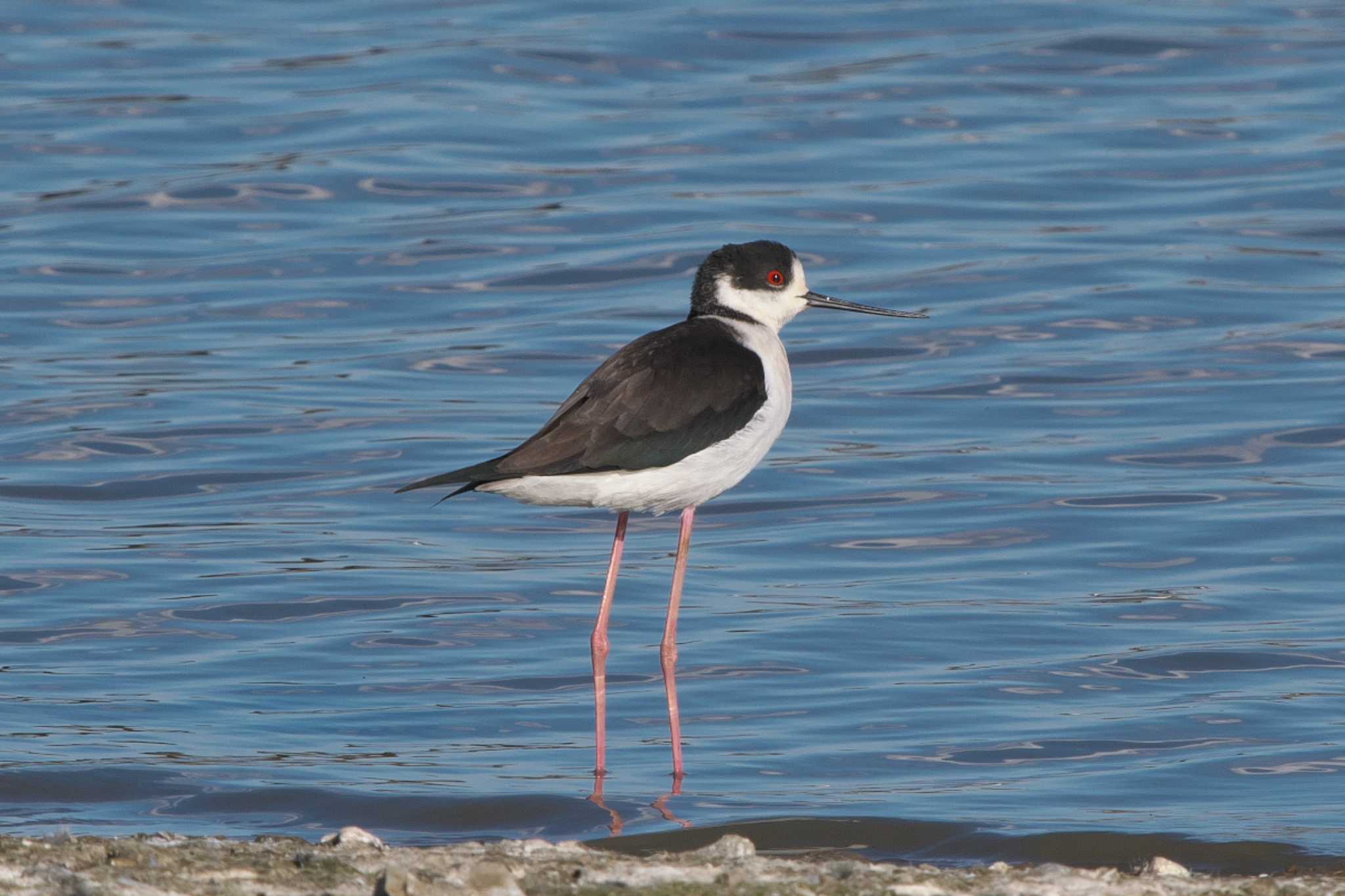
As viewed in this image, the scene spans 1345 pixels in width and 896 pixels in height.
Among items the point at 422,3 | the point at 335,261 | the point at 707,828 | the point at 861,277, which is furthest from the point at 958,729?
the point at 422,3

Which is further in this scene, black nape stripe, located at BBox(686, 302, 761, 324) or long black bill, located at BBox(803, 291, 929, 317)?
long black bill, located at BBox(803, 291, 929, 317)

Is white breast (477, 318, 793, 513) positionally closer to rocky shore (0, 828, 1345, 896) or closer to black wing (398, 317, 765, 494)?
black wing (398, 317, 765, 494)

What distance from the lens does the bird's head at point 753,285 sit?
9.70 metres

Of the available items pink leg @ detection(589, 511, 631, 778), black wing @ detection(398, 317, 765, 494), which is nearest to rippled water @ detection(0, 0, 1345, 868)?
pink leg @ detection(589, 511, 631, 778)

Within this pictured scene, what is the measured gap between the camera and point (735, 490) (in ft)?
42.9

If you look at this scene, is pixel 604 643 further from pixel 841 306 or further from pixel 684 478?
pixel 841 306

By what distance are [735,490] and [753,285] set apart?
3499 millimetres

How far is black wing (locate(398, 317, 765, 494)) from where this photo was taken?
844cm

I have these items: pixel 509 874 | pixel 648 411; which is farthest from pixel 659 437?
pixel 509 874

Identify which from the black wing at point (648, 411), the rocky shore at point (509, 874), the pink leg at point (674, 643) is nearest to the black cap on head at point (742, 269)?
the black wing at point (648, 411)

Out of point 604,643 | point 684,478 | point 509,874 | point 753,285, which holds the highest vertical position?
point 753,285

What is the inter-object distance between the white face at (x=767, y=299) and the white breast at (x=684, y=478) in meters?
0.32

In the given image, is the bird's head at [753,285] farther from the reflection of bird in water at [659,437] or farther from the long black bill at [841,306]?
the reflection of bird in water at [659,437]

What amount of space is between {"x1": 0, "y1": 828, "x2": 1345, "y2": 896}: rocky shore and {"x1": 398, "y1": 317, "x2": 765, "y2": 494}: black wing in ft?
7.06
